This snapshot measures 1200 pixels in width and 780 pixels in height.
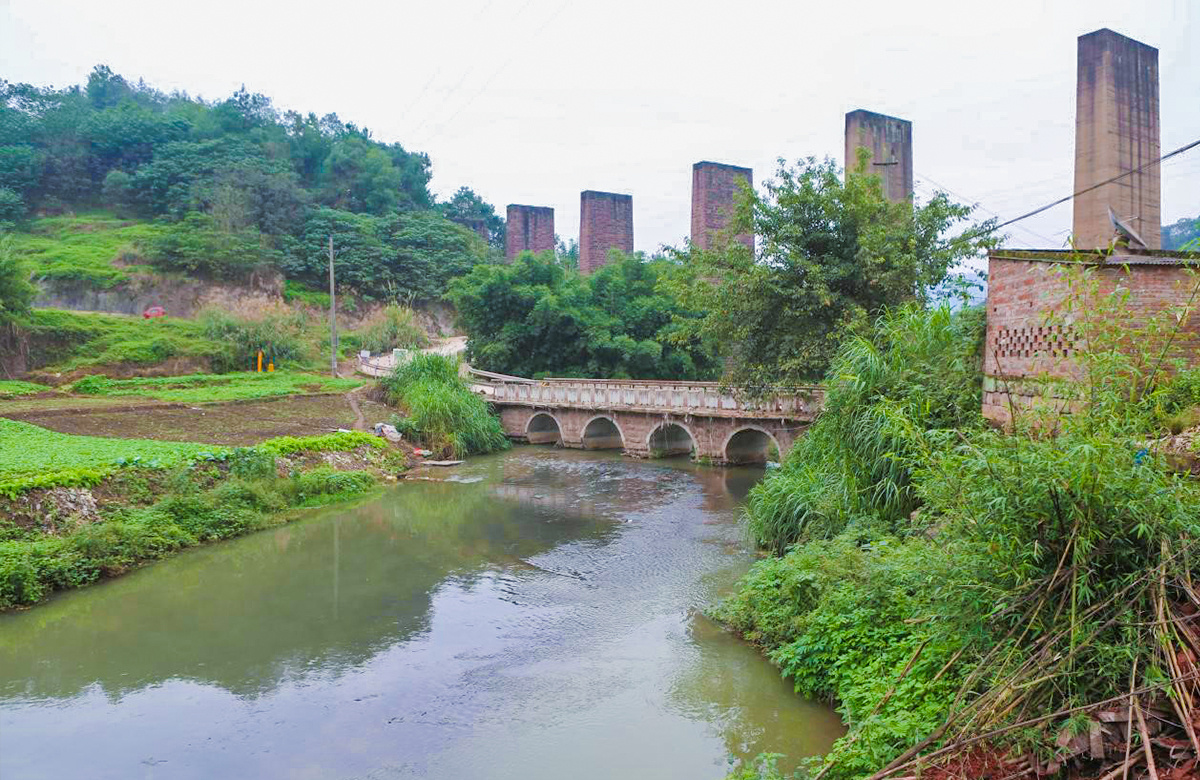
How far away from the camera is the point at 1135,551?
176 inches

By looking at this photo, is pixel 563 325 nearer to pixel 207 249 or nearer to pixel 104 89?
pixel 207 249

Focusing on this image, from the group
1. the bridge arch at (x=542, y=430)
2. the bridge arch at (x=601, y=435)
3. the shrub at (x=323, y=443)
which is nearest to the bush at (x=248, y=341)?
the bridge arch at (x=542, y=430)

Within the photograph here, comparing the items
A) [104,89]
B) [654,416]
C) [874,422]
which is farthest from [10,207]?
[874,422]

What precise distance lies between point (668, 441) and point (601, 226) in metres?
17.7

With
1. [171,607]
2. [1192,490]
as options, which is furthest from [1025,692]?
[171,607]

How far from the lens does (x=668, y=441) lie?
2544 cm

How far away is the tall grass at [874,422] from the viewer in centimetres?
941

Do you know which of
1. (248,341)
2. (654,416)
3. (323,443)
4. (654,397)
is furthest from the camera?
(248,341)

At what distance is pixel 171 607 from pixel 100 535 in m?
1.93

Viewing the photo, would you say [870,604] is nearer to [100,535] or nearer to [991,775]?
[991,775]

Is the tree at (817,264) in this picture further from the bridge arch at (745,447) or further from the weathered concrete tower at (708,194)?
the weathered concrete tower at (708,194)

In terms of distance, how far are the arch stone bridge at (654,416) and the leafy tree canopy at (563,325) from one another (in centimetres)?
293

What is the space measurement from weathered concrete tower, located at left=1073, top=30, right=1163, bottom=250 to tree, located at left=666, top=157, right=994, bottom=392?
194 centimetres

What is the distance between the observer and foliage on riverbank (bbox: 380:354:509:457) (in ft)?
78.2
